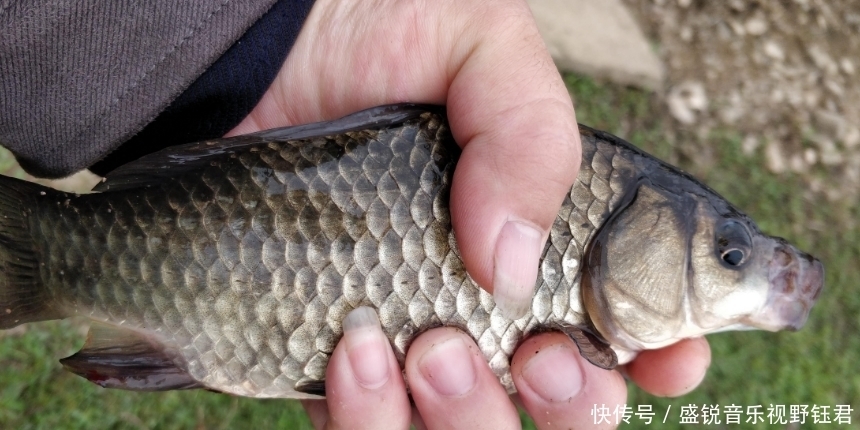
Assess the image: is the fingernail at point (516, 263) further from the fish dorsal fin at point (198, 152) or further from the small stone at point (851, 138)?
the small stone at point (851, 138)

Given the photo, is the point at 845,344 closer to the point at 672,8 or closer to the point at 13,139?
the point at 672,8

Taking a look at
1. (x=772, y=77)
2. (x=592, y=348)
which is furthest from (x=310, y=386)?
(x=772, y=77)

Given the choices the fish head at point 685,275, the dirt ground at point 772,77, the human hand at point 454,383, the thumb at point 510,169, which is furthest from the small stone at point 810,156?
the thumb at point 510,169

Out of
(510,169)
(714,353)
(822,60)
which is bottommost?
(714,353)

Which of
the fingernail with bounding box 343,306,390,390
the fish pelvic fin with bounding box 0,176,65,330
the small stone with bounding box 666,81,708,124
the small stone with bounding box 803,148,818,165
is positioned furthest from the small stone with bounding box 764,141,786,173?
the fish pelvic fin with bounding box 0,176,65,330

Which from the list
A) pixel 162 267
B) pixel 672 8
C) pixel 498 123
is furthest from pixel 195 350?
pixel 672 8

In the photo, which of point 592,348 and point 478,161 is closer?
point 478,161

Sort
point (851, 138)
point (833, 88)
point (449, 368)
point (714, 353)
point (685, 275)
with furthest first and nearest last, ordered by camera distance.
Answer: point (833, 88) → point (851, 138) → point (714, 353) → point (685, 275) → point (449, 368)

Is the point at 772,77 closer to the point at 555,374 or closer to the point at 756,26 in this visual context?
the point at 756,26
